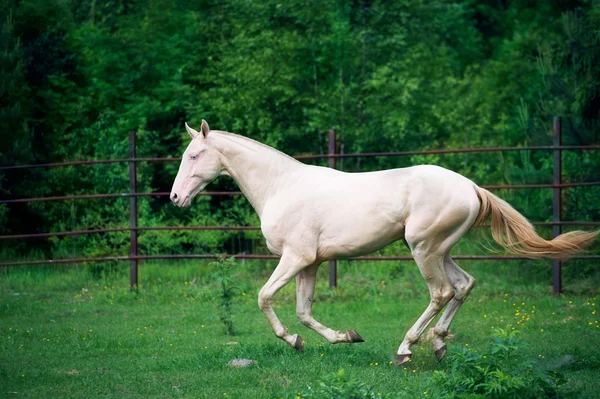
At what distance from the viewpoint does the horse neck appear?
7.00 meters

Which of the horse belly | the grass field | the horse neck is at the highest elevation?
the horse neck

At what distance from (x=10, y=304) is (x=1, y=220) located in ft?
12.7

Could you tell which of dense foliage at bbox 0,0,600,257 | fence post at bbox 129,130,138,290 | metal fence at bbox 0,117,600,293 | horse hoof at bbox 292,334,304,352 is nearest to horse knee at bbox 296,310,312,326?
horse hoof at bbox 292,334,304,352

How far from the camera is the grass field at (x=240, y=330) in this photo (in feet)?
19.4

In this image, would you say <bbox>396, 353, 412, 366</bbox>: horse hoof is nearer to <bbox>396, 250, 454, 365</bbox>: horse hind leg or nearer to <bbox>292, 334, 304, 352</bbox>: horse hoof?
<bbox>396, 250, 454, 365</bbox>: horse hind leg

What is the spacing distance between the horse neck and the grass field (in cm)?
129

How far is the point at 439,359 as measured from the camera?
634 cm

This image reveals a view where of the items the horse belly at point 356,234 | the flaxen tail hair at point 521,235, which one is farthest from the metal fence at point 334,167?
the horse belly at point 356,234

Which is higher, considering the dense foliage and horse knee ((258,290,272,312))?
the dense foliage

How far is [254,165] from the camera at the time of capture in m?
7.05

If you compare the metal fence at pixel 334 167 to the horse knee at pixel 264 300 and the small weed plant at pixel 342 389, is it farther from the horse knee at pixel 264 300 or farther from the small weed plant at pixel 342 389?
the small weed plant at pixel 342 389

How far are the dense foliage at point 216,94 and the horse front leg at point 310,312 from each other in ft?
19.5

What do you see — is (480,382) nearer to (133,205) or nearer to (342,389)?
(342,389)

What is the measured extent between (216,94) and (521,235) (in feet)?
34.9
